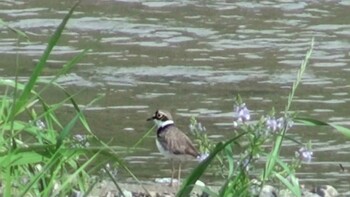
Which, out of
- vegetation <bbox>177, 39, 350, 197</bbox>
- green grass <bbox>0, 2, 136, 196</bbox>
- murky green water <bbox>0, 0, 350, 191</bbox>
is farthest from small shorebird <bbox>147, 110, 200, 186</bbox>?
vegetation <bbox>177, 39, 350, 197</bbox>

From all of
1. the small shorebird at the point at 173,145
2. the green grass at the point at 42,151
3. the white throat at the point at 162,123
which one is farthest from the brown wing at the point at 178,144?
the green grass at the point at 42,151

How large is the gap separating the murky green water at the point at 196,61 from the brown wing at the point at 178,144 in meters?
0.42

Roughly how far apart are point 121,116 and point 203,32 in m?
3.28

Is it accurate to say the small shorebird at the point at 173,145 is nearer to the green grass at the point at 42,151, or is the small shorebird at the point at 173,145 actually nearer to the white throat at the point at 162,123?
the white throat at the point at 162,123

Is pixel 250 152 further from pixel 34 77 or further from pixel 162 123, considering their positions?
pixel 162 123

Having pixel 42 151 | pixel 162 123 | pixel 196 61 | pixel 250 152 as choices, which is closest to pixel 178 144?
pixel 162 123

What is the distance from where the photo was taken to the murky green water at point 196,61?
940 cm

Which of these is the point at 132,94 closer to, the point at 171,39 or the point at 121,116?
the point at 121,116

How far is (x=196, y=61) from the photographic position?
11.6m

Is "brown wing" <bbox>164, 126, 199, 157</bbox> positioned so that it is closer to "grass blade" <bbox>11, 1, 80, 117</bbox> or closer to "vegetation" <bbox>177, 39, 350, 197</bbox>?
"vegetation" <bbox>177, 39, 350, 197</bbox>

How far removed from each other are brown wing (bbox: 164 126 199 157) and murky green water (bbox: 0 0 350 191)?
1.38ft

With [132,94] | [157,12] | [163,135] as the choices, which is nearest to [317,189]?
[163,135]

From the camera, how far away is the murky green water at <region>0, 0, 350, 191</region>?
30.8 ft

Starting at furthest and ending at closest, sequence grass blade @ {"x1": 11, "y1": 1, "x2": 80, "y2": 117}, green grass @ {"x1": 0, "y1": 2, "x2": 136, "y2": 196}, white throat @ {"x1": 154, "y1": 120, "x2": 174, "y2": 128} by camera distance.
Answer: white throat @ {"x1": 154, "y1": 120, "x2": 174, "y2": 128}
green grass @ {"x1": 0, "y1": 2, "x2": 136, "y2": 196}
grass blade @ {"x1": 11, "y1": 1, "x2": 80, "y2": 117}
